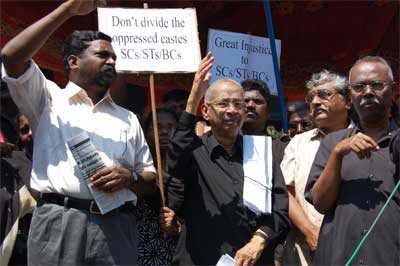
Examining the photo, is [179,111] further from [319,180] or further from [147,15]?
[319,180]

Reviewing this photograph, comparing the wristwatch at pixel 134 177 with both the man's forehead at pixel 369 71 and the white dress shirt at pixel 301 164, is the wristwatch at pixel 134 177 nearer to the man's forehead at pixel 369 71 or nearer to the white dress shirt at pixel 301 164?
the white dress shirt at pixel 301 164

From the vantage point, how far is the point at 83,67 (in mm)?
3936

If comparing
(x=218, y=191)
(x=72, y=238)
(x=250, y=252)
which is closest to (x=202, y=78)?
(x=218, y=191)

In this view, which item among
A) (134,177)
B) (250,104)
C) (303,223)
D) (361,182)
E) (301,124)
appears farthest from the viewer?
(301,124)

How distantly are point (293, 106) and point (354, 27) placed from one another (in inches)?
77.0

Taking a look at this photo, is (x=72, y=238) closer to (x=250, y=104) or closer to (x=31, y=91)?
(x=31, y=91)

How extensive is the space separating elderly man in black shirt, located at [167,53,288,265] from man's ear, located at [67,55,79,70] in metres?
0.65

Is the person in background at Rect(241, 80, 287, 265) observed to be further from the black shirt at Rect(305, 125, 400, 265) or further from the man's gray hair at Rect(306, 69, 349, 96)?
the black shirt at Rect(305, 125, 400, 265)

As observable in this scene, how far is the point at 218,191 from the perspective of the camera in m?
3.97

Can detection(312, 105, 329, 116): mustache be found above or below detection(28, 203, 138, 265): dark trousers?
above

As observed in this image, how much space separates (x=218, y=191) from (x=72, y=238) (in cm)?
84

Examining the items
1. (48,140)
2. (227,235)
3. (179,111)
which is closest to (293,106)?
(179,111)

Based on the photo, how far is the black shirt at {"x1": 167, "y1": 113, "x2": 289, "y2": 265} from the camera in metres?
3.91

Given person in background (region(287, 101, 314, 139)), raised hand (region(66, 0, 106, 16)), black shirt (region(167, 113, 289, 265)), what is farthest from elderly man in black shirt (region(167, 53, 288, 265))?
person in background (region(287, 101, 314, 139))
